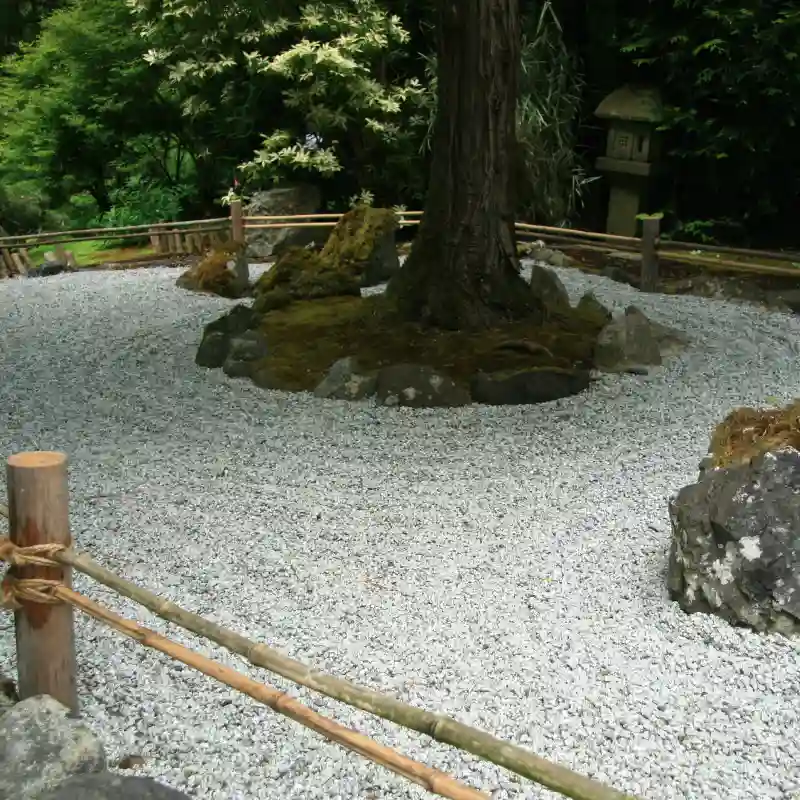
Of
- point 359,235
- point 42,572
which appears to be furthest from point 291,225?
point 42,572

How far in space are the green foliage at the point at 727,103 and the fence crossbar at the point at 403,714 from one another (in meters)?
8.03

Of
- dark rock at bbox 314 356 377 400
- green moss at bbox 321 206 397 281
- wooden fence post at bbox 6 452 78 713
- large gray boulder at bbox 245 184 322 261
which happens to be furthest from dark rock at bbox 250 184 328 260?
wooden fence post at bbox 6 452 78 713

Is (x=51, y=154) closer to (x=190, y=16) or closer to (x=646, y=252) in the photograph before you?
(x=190, y=16)

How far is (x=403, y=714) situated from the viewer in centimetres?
151

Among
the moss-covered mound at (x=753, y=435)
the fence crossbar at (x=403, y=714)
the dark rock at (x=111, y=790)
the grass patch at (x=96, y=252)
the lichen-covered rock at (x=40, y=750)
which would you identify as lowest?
the lichen-covered rock at (x=40, y=750)

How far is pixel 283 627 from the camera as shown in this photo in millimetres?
2730

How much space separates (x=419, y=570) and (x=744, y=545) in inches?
40.6

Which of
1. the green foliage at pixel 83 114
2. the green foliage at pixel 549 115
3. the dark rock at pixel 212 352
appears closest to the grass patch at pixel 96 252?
the green foliage at pixel 83 114

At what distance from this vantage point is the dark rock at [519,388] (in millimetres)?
4754

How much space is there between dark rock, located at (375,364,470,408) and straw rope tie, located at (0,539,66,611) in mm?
2883

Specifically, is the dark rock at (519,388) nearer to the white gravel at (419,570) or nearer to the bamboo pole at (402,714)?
the white gravel at (419,570)

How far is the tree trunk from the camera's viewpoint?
5234 millimetres

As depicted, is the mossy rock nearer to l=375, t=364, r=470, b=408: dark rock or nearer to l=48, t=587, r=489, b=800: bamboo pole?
l=375, t=364, r=470, b=408: dark rock

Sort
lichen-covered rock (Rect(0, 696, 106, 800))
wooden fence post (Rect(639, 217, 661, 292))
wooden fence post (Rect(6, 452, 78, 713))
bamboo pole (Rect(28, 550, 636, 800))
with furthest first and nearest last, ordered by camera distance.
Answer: wooden fence post (Rect(639, 217, 661, 292)) < wooden fence post (Rect(6, 452, 78, 713)) < lichen-covered rock (Rect(0, 696, 106, 800)) < bamboo pole (Rect(28, 550, 636, 800))
